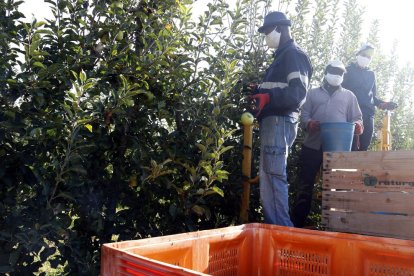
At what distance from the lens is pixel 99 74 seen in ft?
10.6

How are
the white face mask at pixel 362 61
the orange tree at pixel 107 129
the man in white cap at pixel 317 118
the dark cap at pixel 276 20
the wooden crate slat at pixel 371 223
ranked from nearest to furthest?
the orange tree at pixel 107 129 → the wooden crate slat at pixel 371 223 → the dark cap at pixel 276 20 → the man in white cap at pixel 317 118 → the white face mask at pixel 362 61

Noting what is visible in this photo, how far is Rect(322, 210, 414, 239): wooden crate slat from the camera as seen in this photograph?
133 inches

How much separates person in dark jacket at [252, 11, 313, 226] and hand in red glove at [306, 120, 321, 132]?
24.7 inches

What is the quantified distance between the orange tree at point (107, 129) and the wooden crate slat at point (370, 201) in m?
0.78

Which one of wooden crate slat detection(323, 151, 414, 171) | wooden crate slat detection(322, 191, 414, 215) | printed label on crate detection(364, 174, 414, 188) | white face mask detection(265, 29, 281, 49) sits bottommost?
wooden crate slat detection(322, 191, 414, 215)

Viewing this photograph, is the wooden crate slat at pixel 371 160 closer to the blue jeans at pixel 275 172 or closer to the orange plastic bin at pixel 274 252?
the blue jeans at pixel 275 172

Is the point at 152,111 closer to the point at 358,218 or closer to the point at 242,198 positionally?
the point at 242,198

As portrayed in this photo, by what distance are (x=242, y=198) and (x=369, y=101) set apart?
2385 millimetres

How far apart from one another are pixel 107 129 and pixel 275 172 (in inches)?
53.2

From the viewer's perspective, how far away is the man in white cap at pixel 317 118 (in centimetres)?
454

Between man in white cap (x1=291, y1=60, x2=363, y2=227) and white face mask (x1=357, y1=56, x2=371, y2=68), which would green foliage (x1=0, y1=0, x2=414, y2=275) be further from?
white face mask (x1=357, y1=56, x2=371, y2=68)

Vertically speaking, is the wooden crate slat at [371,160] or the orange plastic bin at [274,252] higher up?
the wooden crate slat at [371,160]

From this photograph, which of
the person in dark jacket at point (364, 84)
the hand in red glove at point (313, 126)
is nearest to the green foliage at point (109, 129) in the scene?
the hand in red glove at point (313, 126)

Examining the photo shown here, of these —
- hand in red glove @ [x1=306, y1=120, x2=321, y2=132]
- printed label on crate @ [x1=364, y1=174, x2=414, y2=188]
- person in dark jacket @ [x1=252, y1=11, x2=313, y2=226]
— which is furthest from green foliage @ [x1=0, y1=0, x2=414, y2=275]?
printed label on crate @ [x1=364, y1=174, x2=414, y2=188]
